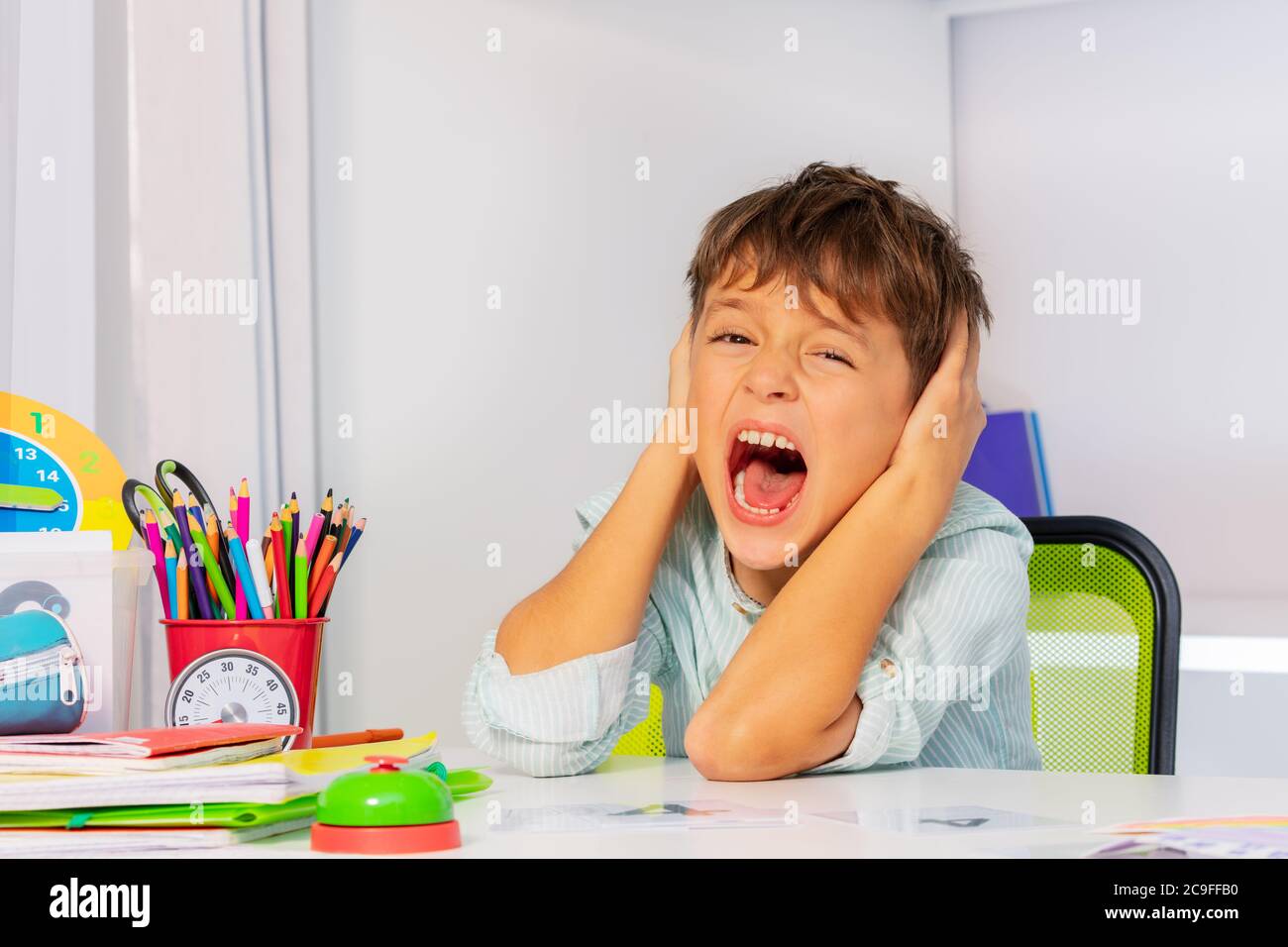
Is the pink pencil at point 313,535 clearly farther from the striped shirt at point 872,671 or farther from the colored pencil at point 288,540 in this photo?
the striped shirt at point 872,671

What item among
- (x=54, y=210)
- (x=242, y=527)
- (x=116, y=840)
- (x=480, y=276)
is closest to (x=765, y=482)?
(x=242, y=527)

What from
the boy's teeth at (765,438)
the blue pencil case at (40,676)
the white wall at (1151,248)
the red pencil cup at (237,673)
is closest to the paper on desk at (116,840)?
the blue pencil case at (40,676)

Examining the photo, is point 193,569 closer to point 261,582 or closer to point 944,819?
point 261,582

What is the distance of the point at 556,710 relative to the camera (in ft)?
3.30

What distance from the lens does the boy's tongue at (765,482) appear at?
1.17m

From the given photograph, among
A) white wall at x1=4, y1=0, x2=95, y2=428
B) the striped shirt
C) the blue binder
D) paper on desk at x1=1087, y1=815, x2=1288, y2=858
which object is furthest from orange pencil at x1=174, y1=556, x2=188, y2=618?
the blue binder

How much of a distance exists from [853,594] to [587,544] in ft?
0.78

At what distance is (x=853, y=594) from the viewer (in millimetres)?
1016

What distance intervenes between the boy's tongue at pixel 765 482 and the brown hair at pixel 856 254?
13cm

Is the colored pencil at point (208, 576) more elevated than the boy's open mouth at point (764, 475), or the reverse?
the boy's open mouth at point (764, 475)

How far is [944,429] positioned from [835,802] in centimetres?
42

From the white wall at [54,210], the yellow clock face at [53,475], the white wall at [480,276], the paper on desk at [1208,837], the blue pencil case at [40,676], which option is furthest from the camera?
the white wall at [480,276]
